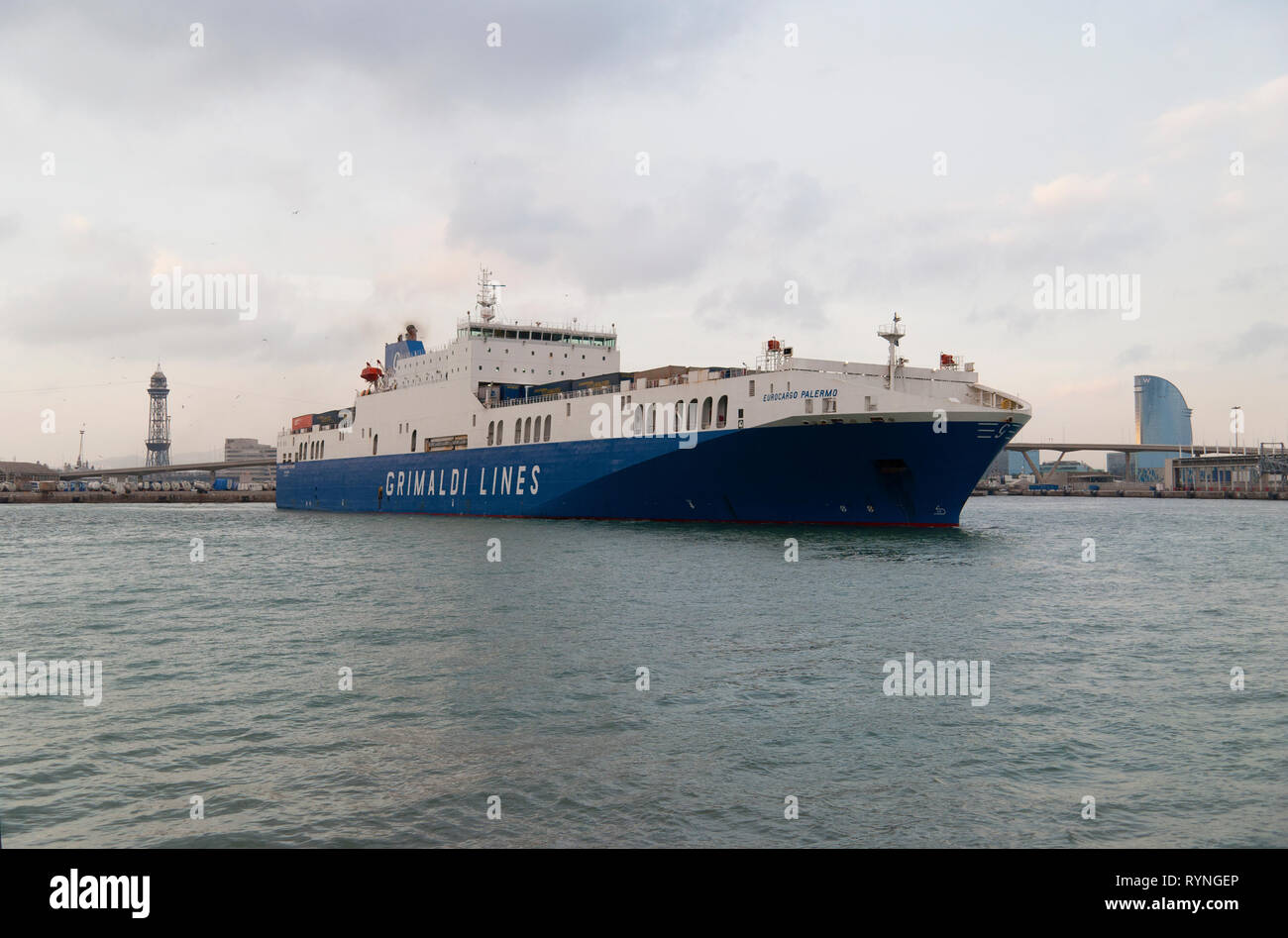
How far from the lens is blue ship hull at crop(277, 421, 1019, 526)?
3512cm

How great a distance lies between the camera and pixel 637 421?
43094mm

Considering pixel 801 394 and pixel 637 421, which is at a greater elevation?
pixel 801 394

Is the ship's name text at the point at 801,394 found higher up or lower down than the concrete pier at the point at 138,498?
higher up

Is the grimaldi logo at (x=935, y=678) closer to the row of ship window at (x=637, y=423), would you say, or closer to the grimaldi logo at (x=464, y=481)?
the row of ship window at (x=637, y=423)

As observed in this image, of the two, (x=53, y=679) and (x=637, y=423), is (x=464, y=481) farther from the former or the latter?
(x=53, y=679)

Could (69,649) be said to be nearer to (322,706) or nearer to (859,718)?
(322,706)

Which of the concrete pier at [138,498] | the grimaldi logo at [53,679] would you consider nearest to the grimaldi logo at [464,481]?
the grimaldi logo at [53,679]

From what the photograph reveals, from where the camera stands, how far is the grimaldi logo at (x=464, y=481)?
50.2 metres

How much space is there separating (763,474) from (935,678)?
81.9 ft

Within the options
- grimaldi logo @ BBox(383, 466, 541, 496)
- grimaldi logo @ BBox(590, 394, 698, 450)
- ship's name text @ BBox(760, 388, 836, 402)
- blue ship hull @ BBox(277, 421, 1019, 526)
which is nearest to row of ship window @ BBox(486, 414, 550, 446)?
blue ship hull @ BBox(277, 421, 1019, 526)

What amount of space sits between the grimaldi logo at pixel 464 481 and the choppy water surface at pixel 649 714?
2517 cm

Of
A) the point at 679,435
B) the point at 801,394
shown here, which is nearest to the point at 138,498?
the point at 679,435

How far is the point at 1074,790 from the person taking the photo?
8.61 m
